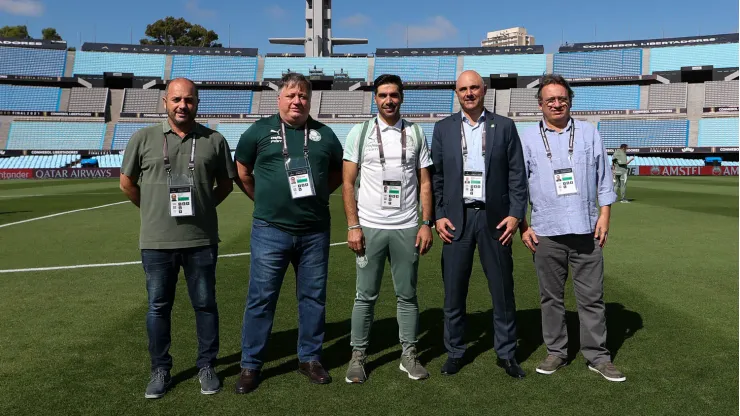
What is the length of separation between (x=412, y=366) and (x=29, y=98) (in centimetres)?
6169

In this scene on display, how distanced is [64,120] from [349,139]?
5880cm

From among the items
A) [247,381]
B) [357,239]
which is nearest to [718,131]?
[357,239]

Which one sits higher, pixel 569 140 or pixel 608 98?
pixel 608 98

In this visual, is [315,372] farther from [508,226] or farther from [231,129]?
[231,129]

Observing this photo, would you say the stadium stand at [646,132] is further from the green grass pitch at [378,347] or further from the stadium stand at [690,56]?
the green grass pitch at [378,347]

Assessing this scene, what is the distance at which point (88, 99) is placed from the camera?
55969mm

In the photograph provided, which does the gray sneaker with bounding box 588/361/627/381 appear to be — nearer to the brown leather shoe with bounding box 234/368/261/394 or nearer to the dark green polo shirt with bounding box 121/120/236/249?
the brown leather shoe with bounding box 234/368/261/394

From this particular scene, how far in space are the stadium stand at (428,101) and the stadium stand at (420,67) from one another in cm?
220

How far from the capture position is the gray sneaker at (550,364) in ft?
13.8

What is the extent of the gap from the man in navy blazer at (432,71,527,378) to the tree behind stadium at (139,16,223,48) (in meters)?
83.4

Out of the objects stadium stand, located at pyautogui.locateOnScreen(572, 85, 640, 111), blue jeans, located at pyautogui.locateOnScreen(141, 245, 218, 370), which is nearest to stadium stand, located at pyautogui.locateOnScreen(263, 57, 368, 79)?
stadium stand, located at pyautogui.locateOnScreen(572, 85, 640, 111)

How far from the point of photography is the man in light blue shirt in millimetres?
4207

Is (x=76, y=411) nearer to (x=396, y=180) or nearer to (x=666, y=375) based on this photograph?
(x=396, y=180)

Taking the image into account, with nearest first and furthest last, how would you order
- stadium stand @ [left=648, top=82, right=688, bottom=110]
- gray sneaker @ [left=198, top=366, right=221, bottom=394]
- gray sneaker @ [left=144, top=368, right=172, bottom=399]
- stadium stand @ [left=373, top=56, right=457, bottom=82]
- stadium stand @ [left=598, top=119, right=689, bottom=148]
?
gray sneaker @ [left=144, top=368, right=172, bottom=399] < gray sneaker @ [left=198, top=366, right=221, bottom=394] < stadium stand @ [left=598, top=119, right=689, bottom=148] < stadium stand @ [left=648, top=82, right=688, bottom=110] < stadium stand @ [left=373, top=56, right=457, bottom=82]
